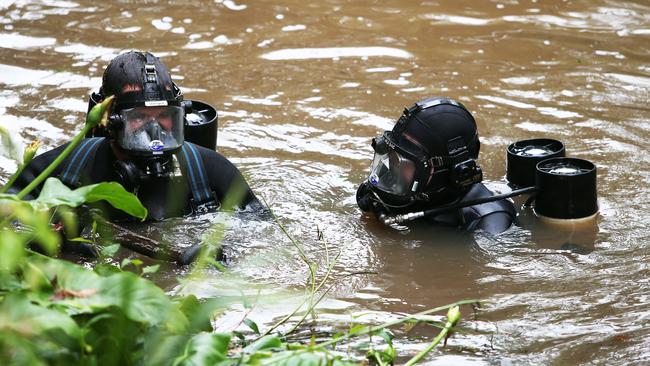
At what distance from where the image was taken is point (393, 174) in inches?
203

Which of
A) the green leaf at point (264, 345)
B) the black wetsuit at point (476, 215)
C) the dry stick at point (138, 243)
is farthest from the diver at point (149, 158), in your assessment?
the green leaf at point (264, 345)

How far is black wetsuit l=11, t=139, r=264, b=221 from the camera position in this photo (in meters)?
5.01

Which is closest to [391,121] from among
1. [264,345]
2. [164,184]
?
[164,184]

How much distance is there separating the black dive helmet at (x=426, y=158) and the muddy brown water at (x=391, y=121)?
0.31 metres

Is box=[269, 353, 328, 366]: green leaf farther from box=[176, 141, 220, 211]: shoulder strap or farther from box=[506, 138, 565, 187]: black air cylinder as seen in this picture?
box=[506, 138, 565, 187]: black air cylinder

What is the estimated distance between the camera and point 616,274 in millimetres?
4844

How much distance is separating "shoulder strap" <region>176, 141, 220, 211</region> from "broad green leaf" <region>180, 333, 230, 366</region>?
275cm

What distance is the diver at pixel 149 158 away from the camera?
4805 mm

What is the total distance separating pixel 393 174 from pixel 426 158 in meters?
0.21

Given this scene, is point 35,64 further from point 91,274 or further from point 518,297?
point 91,274

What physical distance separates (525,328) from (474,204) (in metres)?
1.14

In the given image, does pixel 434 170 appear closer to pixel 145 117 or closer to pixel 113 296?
pixel 145 117

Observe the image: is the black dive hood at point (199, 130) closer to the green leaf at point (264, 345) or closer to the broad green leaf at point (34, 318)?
the green leaf at point (264, 345)

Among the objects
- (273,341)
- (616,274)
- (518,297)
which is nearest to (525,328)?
(518,297)
